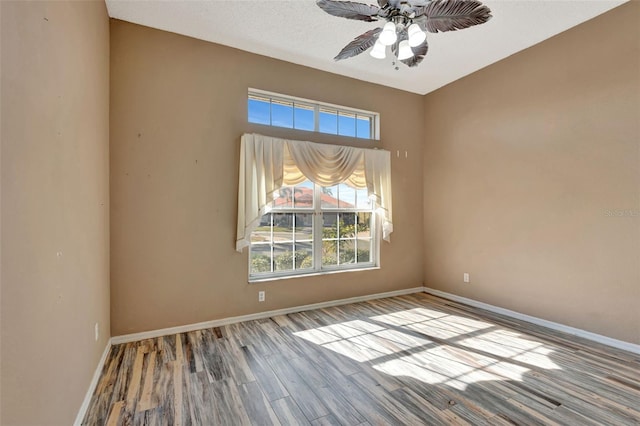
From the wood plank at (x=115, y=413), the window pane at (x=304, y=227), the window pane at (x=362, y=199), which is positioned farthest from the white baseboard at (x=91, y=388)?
the window pane at (x=362, y=199)

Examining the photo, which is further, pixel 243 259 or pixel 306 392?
pixel 243 259

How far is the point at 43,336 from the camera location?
135cm

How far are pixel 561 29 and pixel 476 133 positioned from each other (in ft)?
4.38

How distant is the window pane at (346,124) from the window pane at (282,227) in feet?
4.72

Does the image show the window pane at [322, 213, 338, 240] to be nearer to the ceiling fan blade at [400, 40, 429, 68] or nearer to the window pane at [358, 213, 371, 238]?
the window pane at [358, 213, 371, 238]

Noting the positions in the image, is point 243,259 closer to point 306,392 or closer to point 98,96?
point 306,392

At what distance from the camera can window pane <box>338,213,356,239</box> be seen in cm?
427

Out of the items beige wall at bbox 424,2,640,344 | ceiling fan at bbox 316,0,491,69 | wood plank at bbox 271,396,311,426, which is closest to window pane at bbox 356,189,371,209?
beige wall at bbox 424,2,640,344

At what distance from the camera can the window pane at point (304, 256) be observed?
3961 millimetres

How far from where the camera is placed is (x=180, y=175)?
126 inches

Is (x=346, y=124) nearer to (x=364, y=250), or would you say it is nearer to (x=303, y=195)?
(x=303, y=195)

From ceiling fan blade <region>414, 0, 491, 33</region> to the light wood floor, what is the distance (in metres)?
2.68

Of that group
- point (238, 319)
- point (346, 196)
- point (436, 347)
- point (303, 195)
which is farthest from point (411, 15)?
point (238, 319)

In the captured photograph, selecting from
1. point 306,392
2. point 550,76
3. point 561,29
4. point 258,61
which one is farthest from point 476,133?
point 306,392
